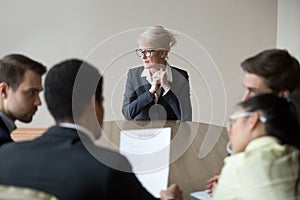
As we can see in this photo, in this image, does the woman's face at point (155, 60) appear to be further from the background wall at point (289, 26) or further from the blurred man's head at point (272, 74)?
the background wall at point (289, 26)

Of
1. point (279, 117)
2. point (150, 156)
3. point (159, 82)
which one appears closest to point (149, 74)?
point (159, 82)

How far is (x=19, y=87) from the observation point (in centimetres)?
185

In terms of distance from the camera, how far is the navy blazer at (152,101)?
8.97 ft

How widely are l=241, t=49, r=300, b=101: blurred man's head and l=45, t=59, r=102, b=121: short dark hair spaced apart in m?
0.58

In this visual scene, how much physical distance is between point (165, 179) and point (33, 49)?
110 inches

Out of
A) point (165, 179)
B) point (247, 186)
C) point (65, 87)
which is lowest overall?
point (165, 179)

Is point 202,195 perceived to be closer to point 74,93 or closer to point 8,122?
point 74,93

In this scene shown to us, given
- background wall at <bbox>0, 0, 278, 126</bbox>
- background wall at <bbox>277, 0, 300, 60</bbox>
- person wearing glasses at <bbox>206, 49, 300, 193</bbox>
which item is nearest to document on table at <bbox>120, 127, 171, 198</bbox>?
person wearing glasses at <bbox>206, 49, 300, 193</bbox>

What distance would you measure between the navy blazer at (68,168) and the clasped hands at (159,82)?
137 centimetres

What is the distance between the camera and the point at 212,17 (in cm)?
416

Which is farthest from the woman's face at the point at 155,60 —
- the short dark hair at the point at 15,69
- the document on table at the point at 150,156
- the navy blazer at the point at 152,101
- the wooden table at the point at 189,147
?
the short dark hair at the point at 15,69

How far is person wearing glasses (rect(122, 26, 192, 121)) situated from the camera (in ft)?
8.92

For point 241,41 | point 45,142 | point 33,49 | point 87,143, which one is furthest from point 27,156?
point 241,41

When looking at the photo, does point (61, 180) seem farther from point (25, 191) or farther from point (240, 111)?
point (240, 111)
